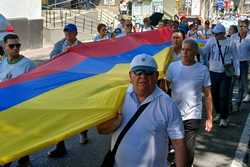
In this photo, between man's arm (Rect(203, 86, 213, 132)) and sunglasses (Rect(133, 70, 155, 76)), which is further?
man's arm (Rect(203, 86, 213, 132))

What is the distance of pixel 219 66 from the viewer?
8836 millimetres

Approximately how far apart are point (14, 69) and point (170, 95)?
1.89m

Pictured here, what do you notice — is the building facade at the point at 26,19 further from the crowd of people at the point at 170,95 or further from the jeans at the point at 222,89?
the jeans at the point at 222,89

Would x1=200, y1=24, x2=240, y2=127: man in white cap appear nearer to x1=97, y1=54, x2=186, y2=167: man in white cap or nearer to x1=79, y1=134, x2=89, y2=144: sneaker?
x1=79, y1=134, x2=89, y2=144: sneaker

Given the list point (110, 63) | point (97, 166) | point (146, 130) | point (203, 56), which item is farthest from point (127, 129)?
point (203, 56)

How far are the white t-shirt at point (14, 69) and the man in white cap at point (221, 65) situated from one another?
12.8ft

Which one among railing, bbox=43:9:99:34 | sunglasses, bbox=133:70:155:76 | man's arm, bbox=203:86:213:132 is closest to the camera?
sunglasses, bbox=133:70:155:76

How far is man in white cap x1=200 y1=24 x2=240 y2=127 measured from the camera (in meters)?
8.78

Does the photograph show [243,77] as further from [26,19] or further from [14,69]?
[26,19]

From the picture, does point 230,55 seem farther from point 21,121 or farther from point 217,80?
point 21,121

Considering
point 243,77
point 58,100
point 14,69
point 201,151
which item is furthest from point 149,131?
point 243,77

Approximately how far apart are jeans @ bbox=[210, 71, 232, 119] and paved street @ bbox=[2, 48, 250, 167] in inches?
12.2

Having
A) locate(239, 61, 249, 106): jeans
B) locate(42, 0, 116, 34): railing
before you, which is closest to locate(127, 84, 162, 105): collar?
locate(239, 61, 249, 106): jeans

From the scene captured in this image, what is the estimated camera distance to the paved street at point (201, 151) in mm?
6797
